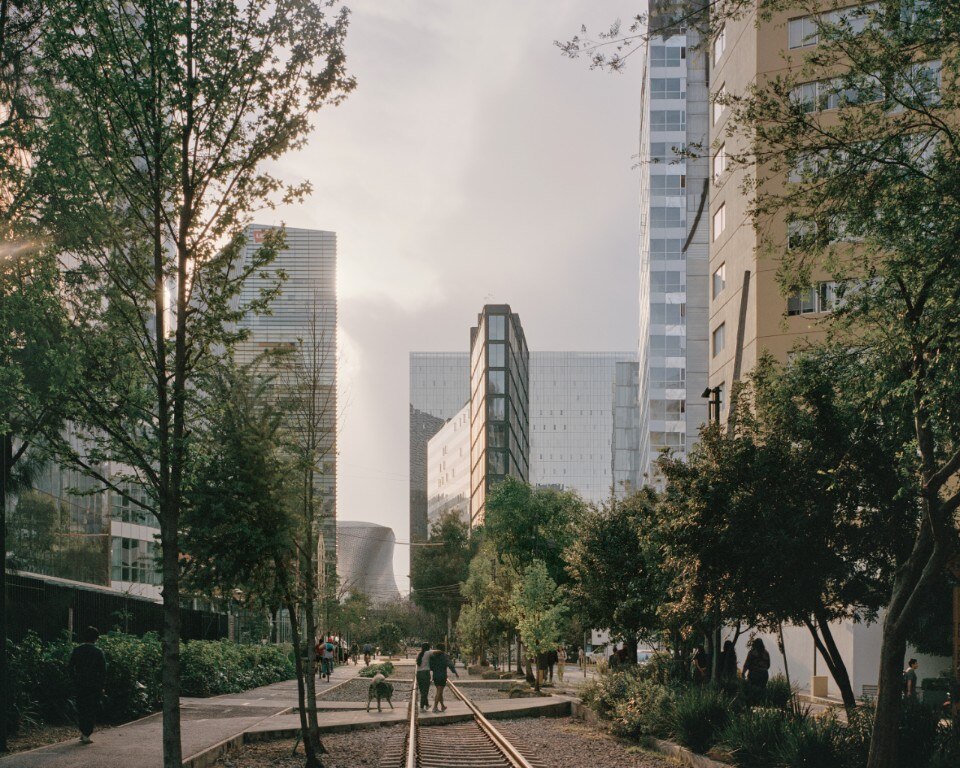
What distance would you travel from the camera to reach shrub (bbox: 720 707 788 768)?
15.6m

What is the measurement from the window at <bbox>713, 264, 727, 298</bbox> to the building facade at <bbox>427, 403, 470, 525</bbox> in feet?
337

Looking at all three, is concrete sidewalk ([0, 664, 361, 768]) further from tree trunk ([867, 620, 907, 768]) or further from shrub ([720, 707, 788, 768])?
tree trunk ([867, 620, 907, 768])

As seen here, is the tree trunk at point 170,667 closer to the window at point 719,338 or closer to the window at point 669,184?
the window at point 719,338

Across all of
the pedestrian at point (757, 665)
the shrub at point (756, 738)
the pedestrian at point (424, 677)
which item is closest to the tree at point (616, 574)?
the pedestrian at point (757, 665)

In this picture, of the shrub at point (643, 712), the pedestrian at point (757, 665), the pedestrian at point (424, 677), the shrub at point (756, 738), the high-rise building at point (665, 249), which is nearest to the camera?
the shrub at point (756, 738)

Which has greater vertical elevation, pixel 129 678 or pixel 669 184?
pixel 669 184

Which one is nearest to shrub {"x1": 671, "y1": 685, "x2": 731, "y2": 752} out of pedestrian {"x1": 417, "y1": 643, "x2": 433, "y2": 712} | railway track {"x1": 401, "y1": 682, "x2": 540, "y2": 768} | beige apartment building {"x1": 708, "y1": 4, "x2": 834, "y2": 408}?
railway track {"x1": 401, "y1": 682, "x2": 540, "y2": 768}

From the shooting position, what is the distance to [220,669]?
3497cm

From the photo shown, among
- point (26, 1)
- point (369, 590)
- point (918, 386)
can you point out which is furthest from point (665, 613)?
point (369, 590)

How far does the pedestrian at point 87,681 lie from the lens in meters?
16.8

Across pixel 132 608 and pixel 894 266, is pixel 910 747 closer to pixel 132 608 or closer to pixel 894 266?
pixel 894 266

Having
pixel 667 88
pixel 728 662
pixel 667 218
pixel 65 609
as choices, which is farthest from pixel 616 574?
pixel 667 88

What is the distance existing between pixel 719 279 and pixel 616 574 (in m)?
23.1

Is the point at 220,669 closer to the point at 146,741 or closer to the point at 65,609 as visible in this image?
the point at 65,609
